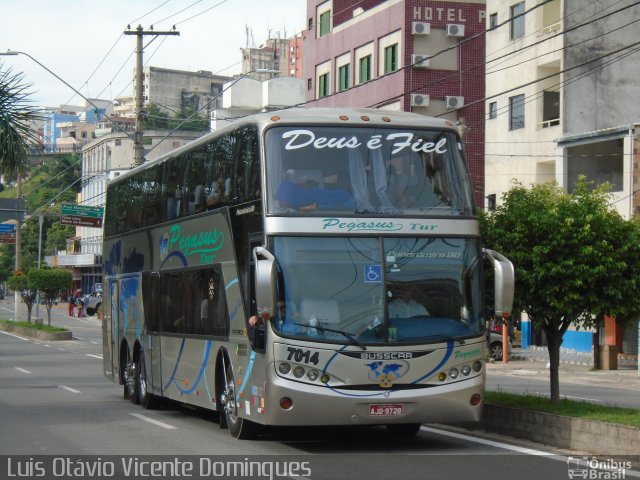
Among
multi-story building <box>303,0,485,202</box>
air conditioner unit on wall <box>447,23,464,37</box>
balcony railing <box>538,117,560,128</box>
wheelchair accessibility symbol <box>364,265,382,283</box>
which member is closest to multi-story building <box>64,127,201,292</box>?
multi-story building <box>303,0,485,202</box>

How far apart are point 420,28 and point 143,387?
32.5m

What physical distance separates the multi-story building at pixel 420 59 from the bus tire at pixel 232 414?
108 ft

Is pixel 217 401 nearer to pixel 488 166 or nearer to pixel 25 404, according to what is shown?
pixel 25 404

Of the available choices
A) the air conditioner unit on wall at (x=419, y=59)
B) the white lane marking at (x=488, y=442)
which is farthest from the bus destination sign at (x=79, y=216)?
the white lane marking at (x=488, y=442)

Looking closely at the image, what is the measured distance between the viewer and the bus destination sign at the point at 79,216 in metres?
54.6

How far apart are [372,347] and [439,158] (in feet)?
8.73

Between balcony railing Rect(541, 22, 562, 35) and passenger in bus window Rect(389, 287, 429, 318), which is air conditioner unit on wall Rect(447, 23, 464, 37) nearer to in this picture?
balcony railing Rect(541, 22, 562, 35)

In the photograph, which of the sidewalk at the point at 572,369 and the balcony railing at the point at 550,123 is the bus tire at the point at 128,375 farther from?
the balcony railing at the point at 550,123

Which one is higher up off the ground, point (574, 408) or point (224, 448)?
point (574, 408)

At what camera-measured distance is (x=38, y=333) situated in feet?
176

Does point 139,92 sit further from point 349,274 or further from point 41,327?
point 349,274

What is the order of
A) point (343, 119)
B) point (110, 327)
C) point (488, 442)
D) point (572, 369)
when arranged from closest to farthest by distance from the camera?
point (343, 119), point (488, 442), point (110, 327), point (572, 369)

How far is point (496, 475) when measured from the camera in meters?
11.9

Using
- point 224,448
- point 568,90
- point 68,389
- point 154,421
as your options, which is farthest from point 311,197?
point 568,90
